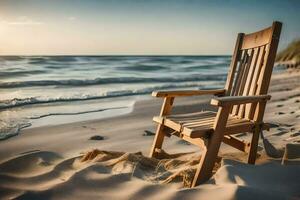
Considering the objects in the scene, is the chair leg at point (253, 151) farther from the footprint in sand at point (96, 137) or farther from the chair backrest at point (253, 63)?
the footprint in sand at point (96, 137)

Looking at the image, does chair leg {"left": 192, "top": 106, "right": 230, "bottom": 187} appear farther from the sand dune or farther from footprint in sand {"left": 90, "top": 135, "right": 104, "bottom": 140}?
footprint in sand {"left": 90, "top": 135, "right": 104, "bottom": 140}

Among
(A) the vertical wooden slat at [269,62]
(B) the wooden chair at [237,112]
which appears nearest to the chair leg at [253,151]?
(B) the wooden chair at [237,112]

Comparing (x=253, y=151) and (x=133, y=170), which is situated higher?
(x=253, y=151)

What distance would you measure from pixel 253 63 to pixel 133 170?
167cm

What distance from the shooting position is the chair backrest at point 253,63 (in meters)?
3.17

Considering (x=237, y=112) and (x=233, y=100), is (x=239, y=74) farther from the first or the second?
(x=233, y=100)

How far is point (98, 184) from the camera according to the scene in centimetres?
271

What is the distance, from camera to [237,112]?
346 cm

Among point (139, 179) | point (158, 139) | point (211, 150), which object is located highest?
point (211, 150)

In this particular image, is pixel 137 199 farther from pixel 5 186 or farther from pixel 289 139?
pixel 289 139

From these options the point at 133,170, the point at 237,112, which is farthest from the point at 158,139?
the point at 237,112

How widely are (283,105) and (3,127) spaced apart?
5.21 m

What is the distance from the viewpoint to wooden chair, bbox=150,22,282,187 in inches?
105

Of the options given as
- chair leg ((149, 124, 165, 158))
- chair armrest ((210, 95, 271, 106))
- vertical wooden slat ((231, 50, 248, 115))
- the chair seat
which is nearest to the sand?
chair leg ((149, 124, 165, 158))
